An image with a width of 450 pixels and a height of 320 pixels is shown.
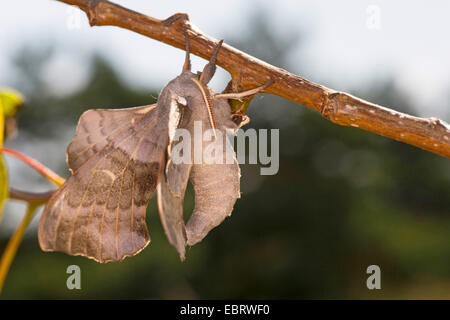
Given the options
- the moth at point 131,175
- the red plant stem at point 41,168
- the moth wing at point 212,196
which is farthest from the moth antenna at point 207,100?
the red plant stem at point 41,168

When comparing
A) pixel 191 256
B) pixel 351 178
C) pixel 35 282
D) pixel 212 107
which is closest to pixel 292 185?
pixel 351 178

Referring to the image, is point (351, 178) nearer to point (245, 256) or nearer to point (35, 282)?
point (245, 256)

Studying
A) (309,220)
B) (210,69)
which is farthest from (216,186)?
(309,220)

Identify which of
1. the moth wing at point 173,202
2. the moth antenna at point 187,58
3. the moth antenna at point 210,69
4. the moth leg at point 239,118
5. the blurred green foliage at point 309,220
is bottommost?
the moth wing at point 173,202

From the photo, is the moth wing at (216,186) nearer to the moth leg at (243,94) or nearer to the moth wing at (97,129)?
the moth leg at (243,94)

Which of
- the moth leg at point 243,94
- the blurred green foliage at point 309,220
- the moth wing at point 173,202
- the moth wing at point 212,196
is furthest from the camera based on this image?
the blurred green foliage at point 309,220

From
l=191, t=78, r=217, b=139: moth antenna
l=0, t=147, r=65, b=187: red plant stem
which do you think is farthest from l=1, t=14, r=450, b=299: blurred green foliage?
l=191, t=78, r=217, b=139: moth antenna

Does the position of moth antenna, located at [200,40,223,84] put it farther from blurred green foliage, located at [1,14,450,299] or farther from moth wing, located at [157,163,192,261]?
blurred green foliage, located at [1,14,450,299]
